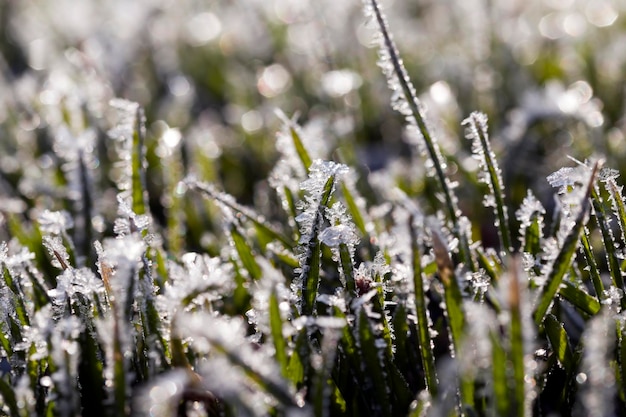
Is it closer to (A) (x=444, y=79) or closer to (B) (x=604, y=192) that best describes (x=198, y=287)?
(B) (x=604, y=192)

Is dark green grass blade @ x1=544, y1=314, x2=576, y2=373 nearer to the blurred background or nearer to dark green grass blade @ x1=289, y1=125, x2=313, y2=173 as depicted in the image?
dark green grass blade @ x1=289, y1=125, x2=313, y2=173

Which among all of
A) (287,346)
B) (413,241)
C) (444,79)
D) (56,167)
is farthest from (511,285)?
(444,79)

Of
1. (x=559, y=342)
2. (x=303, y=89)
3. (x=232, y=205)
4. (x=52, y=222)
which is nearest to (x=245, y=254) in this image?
(x=232, y=205)

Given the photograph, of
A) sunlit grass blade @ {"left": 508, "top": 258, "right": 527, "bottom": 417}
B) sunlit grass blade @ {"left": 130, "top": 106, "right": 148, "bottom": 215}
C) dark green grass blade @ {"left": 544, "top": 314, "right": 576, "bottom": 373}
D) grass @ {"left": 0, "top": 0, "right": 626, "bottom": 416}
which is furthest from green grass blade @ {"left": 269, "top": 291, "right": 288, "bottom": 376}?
sunlit grass blade @ {"left": 130, "top": 106, "right": 148, "bottom": 215}

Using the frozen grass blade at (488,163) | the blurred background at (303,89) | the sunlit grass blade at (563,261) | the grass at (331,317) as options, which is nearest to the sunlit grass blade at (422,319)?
the grass at (331,317)

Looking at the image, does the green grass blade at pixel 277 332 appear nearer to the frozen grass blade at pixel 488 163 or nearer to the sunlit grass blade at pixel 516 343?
the sunlit grass blade at pixel 516 343

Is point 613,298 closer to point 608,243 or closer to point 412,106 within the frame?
point 608,243
